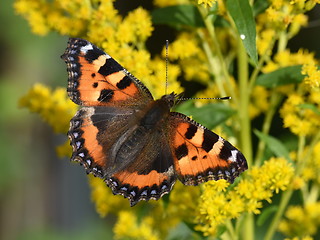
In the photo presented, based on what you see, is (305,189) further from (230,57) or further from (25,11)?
(25,11)

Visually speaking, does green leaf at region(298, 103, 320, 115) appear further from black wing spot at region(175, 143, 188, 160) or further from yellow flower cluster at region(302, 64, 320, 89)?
black wing spot at region(175, 143, 188, 160)

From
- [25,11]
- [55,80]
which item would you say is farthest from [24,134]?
[25,11]

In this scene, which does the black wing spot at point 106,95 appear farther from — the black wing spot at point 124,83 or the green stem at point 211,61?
the green stem at point 211,61

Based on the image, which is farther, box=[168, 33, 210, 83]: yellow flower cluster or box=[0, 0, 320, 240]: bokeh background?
box=[0, 0, 320, 240]: bokeh background

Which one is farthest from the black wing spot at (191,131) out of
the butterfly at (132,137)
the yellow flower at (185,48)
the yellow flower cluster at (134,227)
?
the yellow flower cluster at (134,227)

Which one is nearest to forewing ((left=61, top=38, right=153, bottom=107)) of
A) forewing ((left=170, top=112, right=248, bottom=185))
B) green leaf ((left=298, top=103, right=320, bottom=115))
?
forewing ((left=170, top=112, right=248, bottom=185))

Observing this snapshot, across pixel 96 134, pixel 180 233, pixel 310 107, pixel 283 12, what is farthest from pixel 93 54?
pixel 180 233
